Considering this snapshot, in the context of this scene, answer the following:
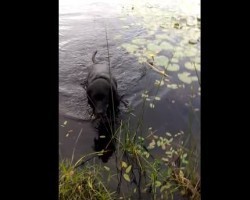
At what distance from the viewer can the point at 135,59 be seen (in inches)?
207

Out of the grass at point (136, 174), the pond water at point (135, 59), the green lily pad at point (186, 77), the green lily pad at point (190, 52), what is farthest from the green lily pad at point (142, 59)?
the grass at point (136, 174)

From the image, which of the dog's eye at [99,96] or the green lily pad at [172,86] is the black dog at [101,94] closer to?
the dog's eye at [99,96]

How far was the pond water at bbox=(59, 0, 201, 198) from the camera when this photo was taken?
392cm

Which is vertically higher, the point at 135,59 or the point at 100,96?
the point at 135,59

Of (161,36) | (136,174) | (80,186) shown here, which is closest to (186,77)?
(161,36)

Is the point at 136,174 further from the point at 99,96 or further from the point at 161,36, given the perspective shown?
the point at 161,36

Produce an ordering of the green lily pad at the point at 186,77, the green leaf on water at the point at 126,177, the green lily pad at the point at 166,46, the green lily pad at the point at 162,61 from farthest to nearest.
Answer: the green lily pad at the point at 166,46 → the green lily pad at the point at 162,61 → the green lily pad at the point at 186,77 → the green leaf on water at the point at 126,177

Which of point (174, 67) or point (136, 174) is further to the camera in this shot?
point (174, 67)

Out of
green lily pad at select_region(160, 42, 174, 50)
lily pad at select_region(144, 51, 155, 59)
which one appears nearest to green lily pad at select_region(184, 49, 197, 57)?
green lily pad at select_region(160, 42, 174, 50)

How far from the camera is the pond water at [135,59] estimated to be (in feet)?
12.9

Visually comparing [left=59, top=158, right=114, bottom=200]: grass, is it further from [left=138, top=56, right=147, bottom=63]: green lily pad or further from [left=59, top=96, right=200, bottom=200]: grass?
[left=138, top=56, right=147, bottom=63]: green lily pad
